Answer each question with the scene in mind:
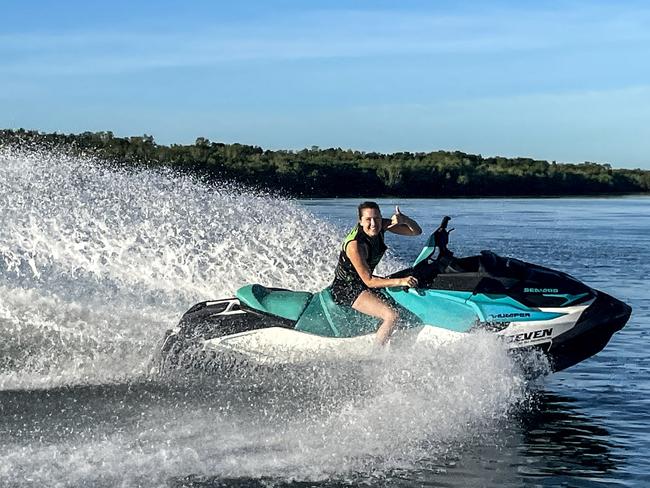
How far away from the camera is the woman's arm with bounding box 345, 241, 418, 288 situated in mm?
7278

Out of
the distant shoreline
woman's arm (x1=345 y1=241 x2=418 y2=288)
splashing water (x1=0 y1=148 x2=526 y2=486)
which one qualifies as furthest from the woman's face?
the distant shoreline

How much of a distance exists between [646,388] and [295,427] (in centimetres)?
392

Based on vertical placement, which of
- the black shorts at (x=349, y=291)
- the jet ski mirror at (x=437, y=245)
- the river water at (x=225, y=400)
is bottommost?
the river water at (x=225, y=400)

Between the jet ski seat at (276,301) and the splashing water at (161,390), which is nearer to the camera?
the splashing water at (161,390)

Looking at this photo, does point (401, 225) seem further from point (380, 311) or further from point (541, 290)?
point (541, 290)

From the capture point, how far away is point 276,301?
25.5 feet

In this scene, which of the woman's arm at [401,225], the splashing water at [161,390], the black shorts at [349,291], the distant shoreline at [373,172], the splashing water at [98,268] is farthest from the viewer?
the distant shoreline at [373,172]

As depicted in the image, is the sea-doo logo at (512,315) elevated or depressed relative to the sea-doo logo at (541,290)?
depressed

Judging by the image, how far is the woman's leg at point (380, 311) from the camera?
7.36 metres

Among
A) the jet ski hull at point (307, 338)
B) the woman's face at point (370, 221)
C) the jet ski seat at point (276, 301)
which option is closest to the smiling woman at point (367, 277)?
the woman's face at point (370, 221)

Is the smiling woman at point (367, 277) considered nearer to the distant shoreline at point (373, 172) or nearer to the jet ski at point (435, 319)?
the jet ski at point (435, 319)

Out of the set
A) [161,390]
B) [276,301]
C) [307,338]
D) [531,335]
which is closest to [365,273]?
[307,338]

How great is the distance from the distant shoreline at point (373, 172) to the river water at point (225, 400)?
1986 centimetres

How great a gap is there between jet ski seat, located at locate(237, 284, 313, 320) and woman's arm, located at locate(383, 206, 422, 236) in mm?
818
